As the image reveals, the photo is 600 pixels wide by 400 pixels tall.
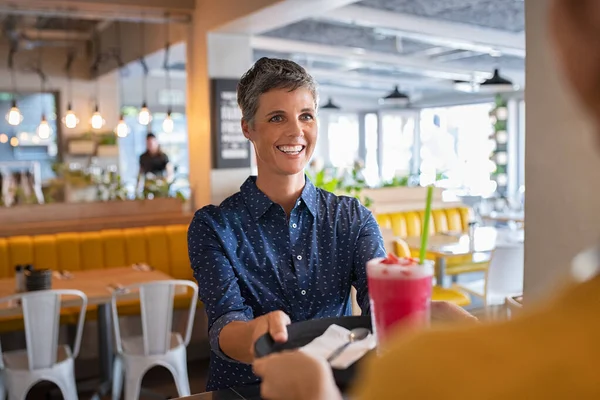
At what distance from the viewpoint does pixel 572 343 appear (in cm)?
44

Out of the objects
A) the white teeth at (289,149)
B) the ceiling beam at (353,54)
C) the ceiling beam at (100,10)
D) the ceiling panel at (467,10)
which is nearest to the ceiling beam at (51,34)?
the ceiling beam at (353,54)

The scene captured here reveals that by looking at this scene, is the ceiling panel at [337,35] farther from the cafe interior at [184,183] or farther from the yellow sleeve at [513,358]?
the yellow sleeve at [513,358]

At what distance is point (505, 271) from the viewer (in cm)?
543

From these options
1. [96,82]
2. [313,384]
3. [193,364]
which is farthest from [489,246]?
[96,82]

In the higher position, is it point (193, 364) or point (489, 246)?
point (489, 246)

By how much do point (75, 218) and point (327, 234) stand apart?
4.91 metres

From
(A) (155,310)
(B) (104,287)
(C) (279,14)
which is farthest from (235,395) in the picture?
(C) (279,14)

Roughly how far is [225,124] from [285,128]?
16.5 ft

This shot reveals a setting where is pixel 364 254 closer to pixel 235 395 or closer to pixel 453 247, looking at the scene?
pixel 235 395

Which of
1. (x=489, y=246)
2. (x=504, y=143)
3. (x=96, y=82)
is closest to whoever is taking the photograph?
(x=489, y=246)

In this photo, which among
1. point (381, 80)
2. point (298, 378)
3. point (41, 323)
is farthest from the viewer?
point (381, 80)

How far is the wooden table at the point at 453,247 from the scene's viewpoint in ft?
19.0

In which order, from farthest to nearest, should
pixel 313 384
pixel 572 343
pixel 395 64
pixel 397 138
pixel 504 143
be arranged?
pixel 397 138, pixel 504 143, pixel 395 64, pixel 313 384, pixel 572 343

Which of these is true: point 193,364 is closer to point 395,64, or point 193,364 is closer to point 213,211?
point 213,211
